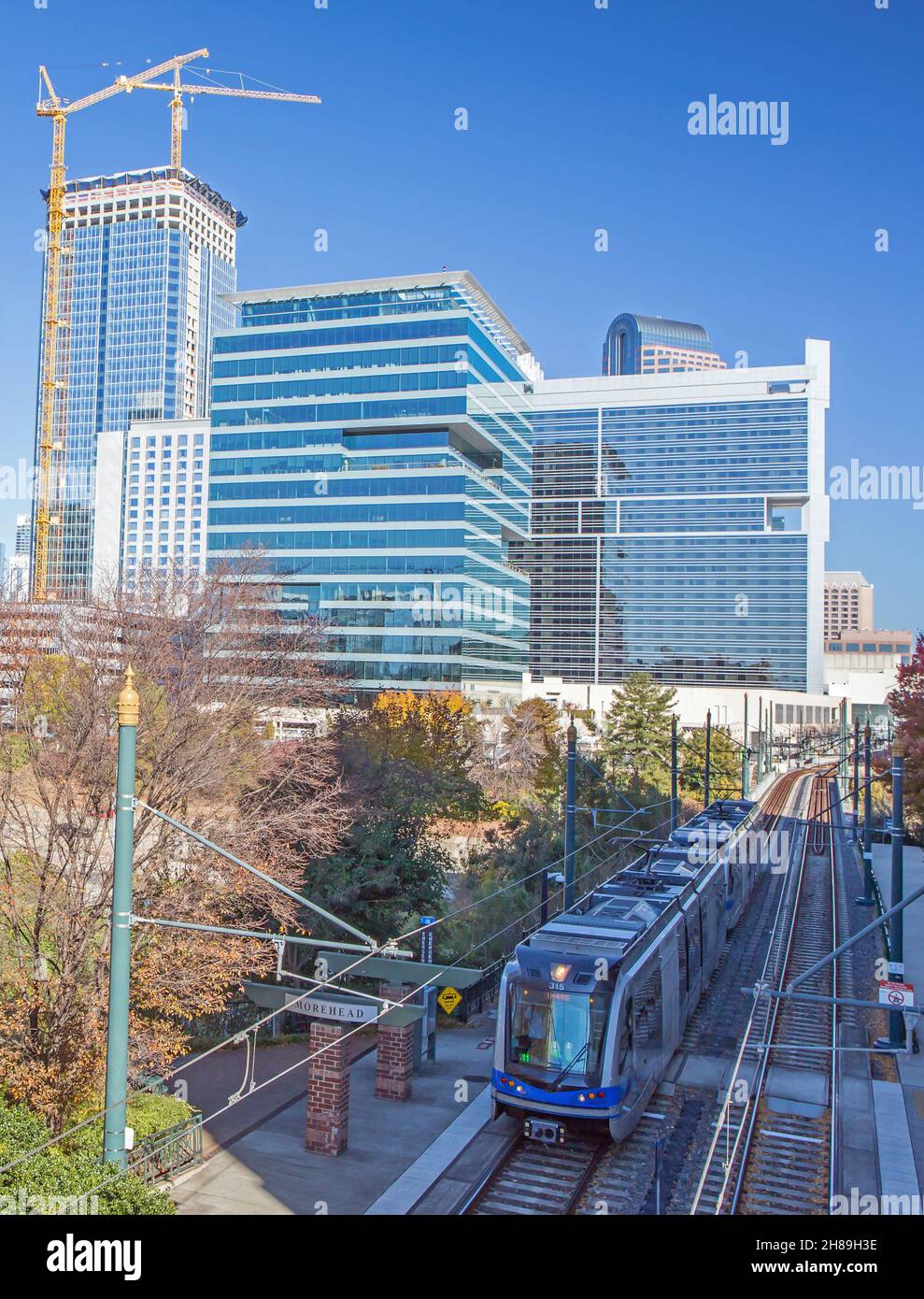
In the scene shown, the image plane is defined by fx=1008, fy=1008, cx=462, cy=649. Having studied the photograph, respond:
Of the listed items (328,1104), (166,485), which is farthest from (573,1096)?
(166,485)

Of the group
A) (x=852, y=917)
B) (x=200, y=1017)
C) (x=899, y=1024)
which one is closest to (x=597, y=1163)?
(x=899, y=1024)

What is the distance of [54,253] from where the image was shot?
84125 millimetres

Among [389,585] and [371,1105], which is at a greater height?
[389,585]

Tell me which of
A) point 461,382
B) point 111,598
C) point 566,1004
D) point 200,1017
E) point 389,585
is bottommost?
point 200,1017

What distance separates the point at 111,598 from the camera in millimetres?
27016

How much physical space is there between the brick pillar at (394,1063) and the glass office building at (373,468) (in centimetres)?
5751

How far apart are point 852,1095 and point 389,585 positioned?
6079 cm

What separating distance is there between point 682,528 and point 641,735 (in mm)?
70455

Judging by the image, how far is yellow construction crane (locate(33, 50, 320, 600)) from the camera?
80438mm

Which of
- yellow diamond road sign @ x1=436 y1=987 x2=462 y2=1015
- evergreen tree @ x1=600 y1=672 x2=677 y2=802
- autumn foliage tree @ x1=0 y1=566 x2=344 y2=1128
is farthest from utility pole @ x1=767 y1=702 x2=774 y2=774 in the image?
yellow diamond road sign @ x1=436 y1=987 x2=462 y2=1015

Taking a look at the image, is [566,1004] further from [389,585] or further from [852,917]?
[389,585]

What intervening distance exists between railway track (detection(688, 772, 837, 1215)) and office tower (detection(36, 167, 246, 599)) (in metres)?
166

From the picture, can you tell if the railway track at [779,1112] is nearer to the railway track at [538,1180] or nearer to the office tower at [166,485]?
the railway track at [538,1180]

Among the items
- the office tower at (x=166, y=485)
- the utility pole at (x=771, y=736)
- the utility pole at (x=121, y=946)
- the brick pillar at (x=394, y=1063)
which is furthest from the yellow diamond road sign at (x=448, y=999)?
the office tower at (x=166, y=485)
